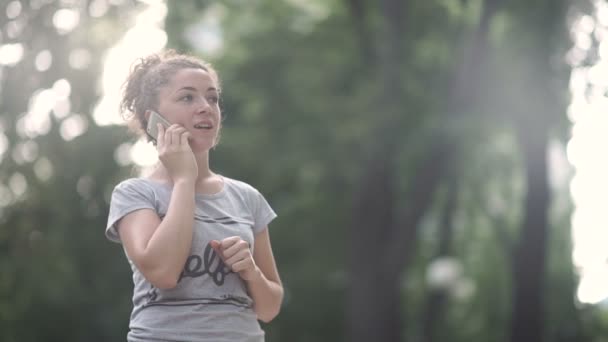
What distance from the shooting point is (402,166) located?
1586cm

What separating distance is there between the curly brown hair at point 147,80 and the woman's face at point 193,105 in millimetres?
30

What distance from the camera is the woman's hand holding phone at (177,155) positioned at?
297 cm

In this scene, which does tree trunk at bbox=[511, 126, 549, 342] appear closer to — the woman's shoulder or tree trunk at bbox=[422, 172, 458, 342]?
tree trunk at bbox=[422, 172, 458, 342]

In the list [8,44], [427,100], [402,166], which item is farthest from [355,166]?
[8,44]

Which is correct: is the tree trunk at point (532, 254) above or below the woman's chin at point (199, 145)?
above

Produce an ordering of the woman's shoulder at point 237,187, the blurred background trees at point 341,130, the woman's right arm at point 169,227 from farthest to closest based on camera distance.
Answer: the blurred background trees at point 341,130
the woman's shoulder at point 237,187
the woman's right arm at point 169,227

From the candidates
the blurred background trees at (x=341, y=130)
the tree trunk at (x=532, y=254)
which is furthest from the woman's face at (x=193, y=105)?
the tree trunk at (x=532, y=254)

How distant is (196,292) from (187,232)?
0.20 metres

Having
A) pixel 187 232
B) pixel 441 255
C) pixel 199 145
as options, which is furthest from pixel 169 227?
pixel 441 255

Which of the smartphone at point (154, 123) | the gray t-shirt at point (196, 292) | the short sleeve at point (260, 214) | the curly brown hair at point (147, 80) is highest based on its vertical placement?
the curly brown hair at point (147, 80)

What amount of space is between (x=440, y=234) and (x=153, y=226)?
17671 mm

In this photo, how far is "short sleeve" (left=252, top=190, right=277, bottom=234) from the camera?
3.21 meters

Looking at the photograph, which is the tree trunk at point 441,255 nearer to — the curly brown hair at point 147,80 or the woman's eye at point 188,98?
the curly brown hair at point 147,80

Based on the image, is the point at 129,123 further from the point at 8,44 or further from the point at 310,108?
the point at 310,108
